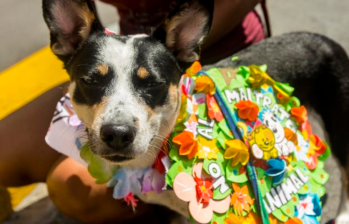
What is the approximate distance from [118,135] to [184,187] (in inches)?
18.3

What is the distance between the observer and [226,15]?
2797 mm

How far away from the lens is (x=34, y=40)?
4.17 m

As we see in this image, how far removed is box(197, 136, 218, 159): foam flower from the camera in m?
2.18

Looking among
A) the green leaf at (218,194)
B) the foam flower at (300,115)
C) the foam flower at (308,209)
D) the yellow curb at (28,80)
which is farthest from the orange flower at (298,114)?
the yellow curb at (28,80)

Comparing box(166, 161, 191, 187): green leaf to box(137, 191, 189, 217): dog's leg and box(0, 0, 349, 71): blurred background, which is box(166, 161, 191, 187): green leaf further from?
box(0, 0, 349, 71): blurred background

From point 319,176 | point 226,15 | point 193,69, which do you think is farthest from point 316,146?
point 226,15

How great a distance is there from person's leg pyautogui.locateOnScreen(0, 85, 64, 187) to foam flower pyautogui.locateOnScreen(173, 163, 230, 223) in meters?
1.08

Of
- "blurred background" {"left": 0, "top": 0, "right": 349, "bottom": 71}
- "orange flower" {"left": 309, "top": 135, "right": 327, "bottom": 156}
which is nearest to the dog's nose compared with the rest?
"orange flower" {"left": 309, "top": 135, "right": 327, "bottom": 156}

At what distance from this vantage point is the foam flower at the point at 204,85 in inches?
90.8

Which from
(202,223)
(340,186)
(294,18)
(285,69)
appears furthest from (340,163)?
(294,18)

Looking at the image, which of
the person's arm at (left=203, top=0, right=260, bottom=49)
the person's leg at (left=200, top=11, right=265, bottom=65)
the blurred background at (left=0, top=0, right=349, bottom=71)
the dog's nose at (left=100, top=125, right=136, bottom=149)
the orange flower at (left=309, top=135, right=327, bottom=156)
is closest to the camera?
the dog's nose at (left=100, top=125, right=136, bottom=149)

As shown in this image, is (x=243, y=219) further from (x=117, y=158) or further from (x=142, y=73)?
(x=142, y=73)

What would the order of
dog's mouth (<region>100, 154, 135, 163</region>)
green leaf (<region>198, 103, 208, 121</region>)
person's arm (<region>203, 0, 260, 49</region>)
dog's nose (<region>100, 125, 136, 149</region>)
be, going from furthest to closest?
person's arm (<region>203, 0, 260, 49</region>)
green leaf (<region>198, 103, 208, 121</region>)
dog's mouth (<region>100, 154, 135, 163</region>)
dog's nose (<region>100, 125, 136, 149</region>)

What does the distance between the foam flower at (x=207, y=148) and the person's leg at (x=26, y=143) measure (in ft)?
3.55
